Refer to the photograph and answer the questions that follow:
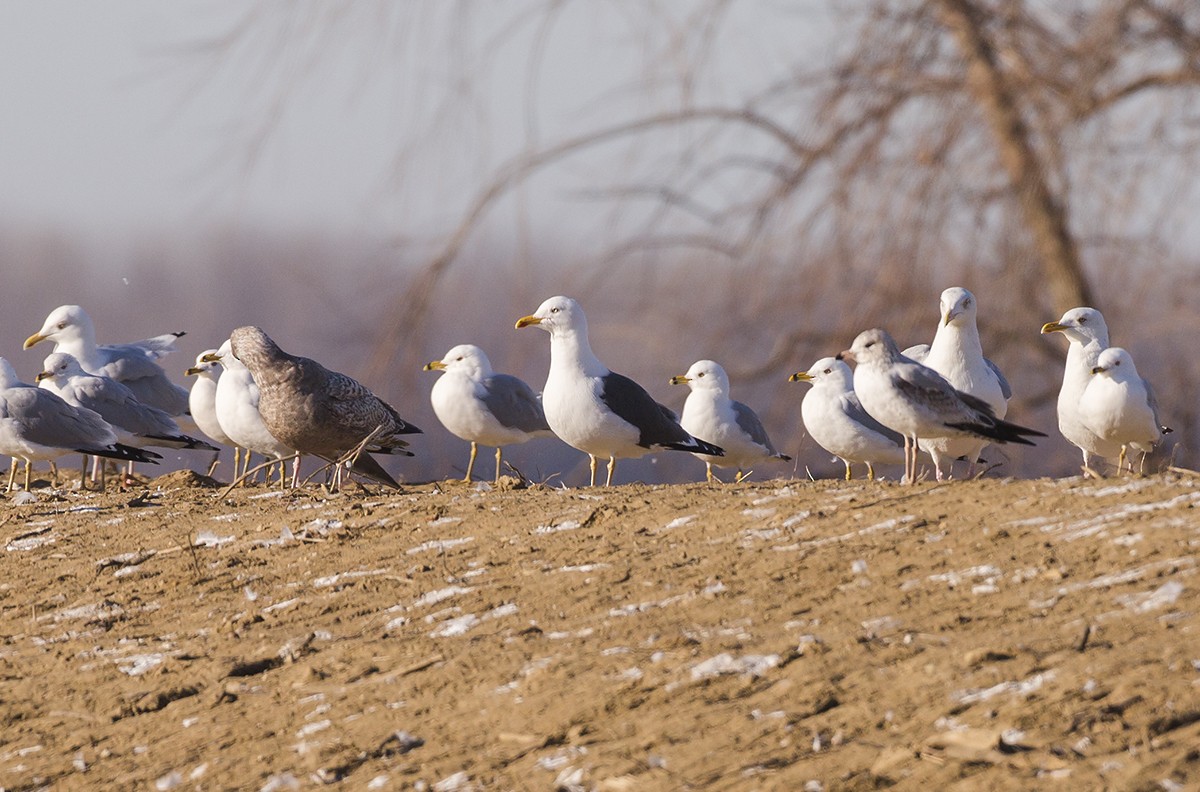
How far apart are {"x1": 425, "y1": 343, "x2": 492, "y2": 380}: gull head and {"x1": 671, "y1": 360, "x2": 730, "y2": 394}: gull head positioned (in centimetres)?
141

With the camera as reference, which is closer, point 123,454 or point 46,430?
point 46,430

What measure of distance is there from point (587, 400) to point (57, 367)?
481 cm

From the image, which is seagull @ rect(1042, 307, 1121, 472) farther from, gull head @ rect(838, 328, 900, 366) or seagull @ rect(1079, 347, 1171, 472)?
gull head @ rect(838, 328, 900, 366)

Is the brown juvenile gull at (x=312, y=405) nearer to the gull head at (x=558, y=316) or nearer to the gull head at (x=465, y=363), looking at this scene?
the gull head at (x=558, y=316)

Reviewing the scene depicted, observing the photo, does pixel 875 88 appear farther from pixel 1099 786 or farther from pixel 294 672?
pixel 1099 786

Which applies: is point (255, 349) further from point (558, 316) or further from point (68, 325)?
point (68, 325)

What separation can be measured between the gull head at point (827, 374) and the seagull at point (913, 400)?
6.52ft

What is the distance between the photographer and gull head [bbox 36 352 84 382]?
1089 cm

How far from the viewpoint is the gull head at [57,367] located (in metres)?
10.9

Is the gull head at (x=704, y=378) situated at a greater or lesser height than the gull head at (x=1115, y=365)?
lesser

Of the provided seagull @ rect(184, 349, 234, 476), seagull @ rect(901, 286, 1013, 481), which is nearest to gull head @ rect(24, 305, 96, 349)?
seagull @ rect(184, 349, 234, 476)

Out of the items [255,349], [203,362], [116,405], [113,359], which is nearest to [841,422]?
[255,349]

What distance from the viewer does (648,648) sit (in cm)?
404

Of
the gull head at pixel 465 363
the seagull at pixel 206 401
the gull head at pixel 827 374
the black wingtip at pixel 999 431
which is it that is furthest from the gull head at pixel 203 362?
the black wingtip at pixel 999 431
